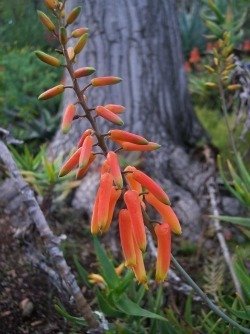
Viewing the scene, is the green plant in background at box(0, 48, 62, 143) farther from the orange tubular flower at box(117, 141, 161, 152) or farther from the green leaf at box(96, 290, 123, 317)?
the orange tubular flower at box(117, 141, 161, 152)

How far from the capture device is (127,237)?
176 centimetres

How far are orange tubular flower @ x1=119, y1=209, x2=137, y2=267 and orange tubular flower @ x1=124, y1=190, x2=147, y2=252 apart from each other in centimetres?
2

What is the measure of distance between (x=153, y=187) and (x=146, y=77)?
2799mm

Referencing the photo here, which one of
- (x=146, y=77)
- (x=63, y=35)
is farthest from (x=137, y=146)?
(x=146, y=77)

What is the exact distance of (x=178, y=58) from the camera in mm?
4719

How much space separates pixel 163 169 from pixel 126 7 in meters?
1.23

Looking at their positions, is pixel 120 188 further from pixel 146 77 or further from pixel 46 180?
pixel 146 77

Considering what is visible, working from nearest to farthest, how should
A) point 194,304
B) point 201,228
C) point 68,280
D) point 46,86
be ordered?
point 68,280 → point 194,304 → point 201,228 → point 46,86

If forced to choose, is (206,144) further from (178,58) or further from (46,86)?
(46,86)

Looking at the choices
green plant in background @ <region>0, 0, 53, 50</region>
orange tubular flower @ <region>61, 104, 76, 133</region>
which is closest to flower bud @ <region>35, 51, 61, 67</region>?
orange tubular flower @ <region>61, 104, 76, 133</region>

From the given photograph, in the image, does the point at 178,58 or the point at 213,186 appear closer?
the point at 213,186

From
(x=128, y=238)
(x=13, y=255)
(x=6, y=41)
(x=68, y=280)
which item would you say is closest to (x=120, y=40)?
(x=13, y=255)

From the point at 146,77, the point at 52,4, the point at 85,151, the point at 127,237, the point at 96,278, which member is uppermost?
the point at 52,4

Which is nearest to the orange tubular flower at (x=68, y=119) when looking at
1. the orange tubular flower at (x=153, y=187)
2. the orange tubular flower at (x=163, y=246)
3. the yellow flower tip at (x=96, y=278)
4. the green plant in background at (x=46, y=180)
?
the orange tubular flower at (x=153, y=187)
